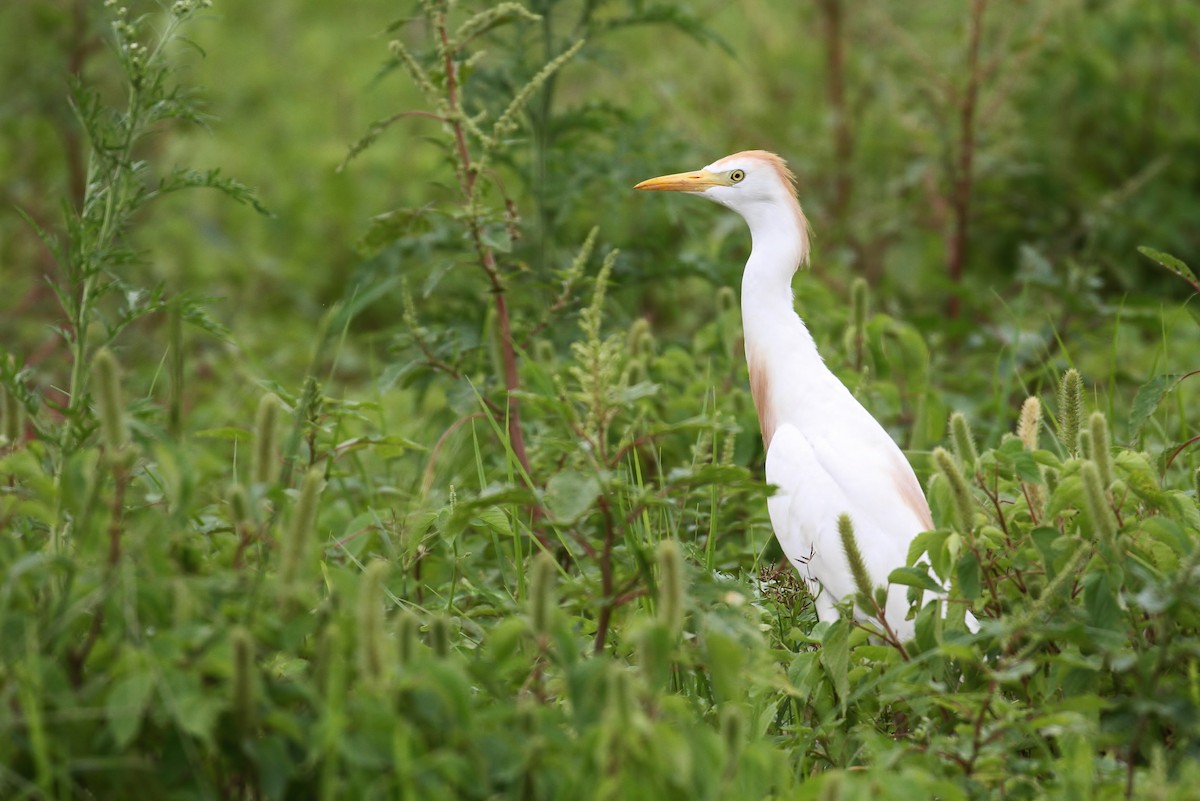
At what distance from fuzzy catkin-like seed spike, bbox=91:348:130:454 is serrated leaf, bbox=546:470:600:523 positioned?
56 cm

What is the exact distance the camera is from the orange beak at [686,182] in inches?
133

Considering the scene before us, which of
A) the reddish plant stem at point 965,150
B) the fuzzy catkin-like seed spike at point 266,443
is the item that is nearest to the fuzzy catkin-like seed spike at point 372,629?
the fuzzy catkin-like seed spike at point 266,443

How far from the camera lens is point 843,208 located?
562 centimetres

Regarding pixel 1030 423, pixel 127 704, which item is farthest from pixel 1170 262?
pixel 127 704

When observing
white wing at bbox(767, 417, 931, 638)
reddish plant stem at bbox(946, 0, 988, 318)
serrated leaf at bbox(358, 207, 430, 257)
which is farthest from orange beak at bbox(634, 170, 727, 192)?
reddish plant stem at bbox(946, 0, 988, 318)

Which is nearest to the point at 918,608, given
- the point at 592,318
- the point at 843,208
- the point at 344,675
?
the point at 592,318

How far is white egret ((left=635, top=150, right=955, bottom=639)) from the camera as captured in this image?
287 cm

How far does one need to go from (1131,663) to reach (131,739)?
4.41 feet

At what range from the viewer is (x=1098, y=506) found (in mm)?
1894

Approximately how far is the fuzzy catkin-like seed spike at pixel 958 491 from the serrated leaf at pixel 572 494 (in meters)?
0.50

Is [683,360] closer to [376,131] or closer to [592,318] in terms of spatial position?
[376,131]

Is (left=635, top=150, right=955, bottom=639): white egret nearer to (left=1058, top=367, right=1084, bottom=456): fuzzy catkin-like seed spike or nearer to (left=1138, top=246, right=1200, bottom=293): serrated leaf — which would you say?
(left=1058, top=367, right=1084, bottom=456): fuzzy catkin-like seed spike

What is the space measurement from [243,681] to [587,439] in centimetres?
60

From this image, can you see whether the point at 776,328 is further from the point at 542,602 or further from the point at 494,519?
the point at 542,602
